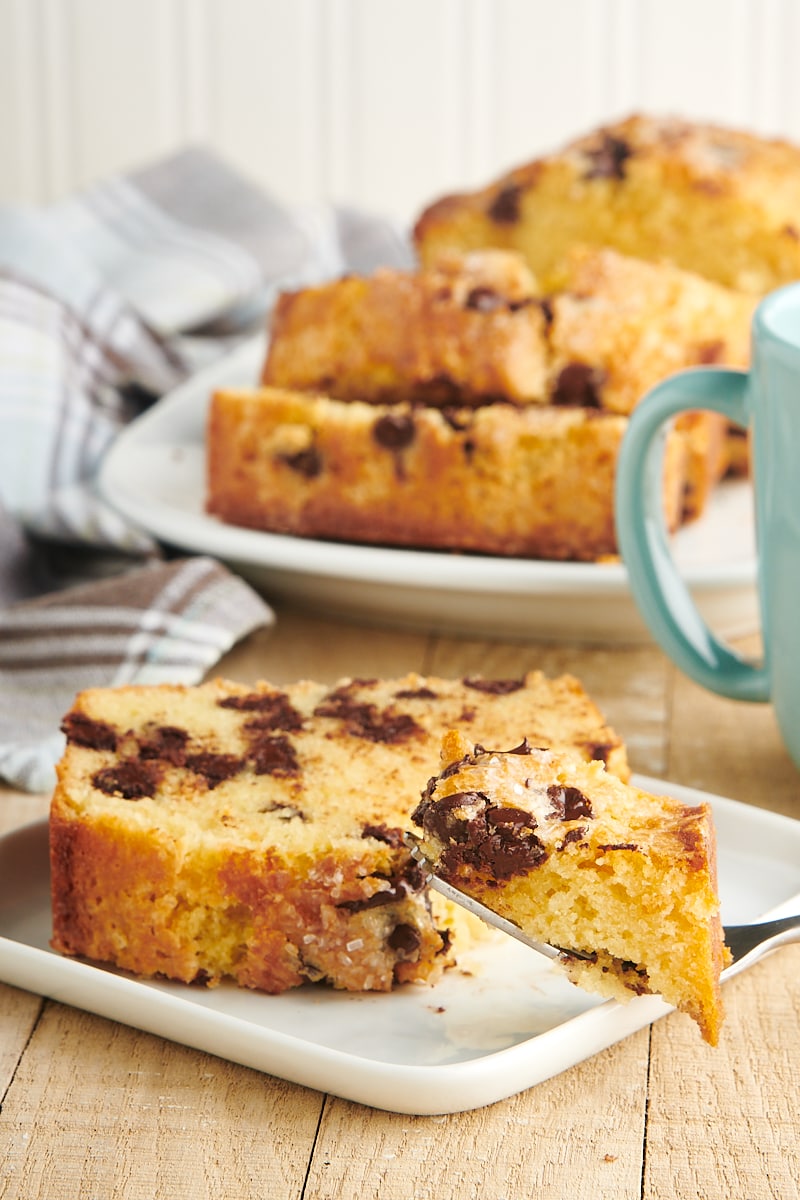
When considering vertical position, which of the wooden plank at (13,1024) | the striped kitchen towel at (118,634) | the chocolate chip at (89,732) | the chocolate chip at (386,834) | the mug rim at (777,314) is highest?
the mug rim at (777,314)

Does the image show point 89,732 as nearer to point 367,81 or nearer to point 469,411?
point 469,411

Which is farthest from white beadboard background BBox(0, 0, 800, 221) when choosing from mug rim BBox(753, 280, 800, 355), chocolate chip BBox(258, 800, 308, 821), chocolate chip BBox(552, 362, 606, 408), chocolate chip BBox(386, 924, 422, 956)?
chocolate chip BBox(386, 924, 422, 956)

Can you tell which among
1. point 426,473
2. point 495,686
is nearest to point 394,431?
point 426,473

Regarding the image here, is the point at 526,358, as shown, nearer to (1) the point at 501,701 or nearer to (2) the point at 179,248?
(1) the point at 501,701

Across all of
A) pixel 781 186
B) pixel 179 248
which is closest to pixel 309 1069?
pixel 781 186

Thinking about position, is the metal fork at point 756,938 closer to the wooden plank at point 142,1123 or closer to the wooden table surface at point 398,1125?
the wooden table surface at point 398,1125

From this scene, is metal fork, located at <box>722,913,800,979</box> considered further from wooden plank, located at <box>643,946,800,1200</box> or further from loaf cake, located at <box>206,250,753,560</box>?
loaf cake, located at <box>206,250,753,560</box>

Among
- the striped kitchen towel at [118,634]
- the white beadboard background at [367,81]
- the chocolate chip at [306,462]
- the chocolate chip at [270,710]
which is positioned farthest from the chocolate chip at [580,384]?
the white beadboard background at [367,81]

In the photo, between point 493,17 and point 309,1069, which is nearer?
point 309,1069
